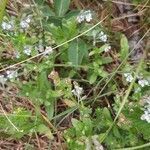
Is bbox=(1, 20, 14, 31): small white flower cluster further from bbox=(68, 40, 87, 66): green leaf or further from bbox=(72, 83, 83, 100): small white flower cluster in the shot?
bbox=(72, 83, 83, 100): small white flower cluster

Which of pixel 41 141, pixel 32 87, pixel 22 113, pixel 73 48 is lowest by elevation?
pixel 41 141

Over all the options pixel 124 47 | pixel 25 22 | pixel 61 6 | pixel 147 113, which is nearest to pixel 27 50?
pixel 25 22

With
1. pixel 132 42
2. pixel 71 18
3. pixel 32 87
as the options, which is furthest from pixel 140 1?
pixel 32 87

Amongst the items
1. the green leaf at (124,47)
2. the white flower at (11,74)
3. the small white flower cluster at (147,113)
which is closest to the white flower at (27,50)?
the white flower at (11,74)

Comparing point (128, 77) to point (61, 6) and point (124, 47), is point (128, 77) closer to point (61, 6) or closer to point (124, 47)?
point (124, 47)

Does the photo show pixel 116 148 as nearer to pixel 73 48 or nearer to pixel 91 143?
pixel 91 143

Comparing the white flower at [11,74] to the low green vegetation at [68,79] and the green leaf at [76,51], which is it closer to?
the low green vegetation at [68,79]
